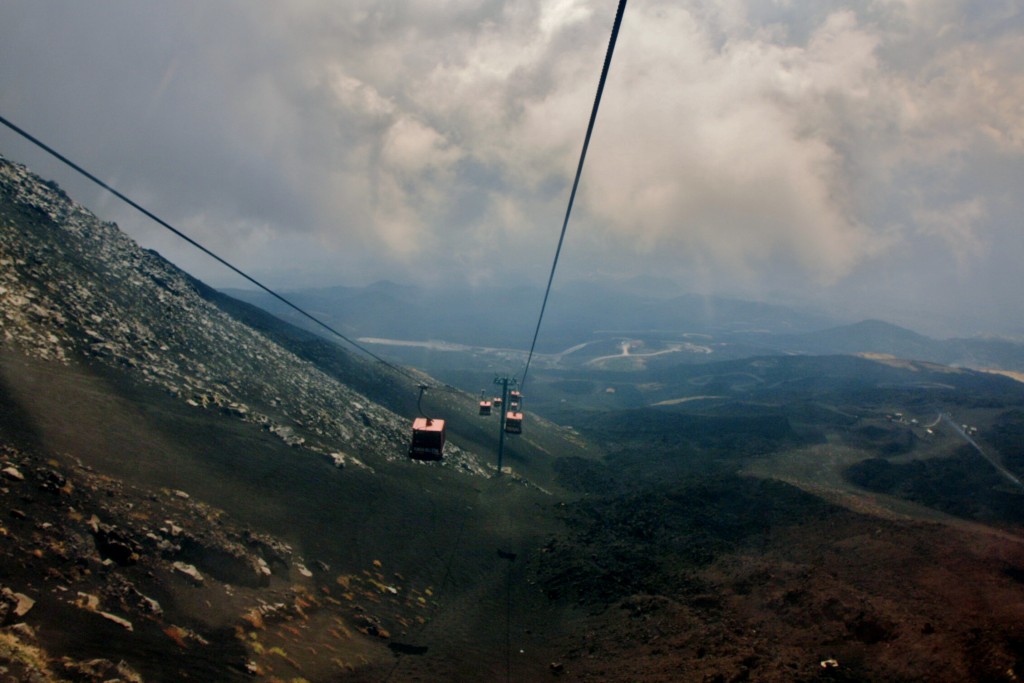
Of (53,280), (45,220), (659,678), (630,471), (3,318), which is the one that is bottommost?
(630,471)

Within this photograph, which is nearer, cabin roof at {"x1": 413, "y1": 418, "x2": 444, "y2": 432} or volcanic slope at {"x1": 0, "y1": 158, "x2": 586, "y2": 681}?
volcanic slope at {"x1": 0, "y1": 158, "x2": 586, "y2": 681}

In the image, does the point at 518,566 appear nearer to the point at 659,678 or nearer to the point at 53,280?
the point at 659,678

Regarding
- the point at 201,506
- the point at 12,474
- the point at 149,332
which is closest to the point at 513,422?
the point at 201,506

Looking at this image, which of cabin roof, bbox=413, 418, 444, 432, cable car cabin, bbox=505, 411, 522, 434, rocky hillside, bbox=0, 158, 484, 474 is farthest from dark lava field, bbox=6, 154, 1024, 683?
cabin roof, bbox=413, 418, 444, 432

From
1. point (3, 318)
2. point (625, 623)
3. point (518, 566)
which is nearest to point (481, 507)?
point (518, 566)

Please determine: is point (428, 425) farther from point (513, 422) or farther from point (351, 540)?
point (513, 422)

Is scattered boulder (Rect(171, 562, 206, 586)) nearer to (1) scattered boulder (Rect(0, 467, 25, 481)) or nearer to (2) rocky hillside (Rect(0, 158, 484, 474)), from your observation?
(1) scattered boulder (Rect(0, 467, 25, 481))

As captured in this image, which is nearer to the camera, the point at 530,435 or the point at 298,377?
the point at 298,377

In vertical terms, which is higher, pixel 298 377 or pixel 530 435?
pixel 298 377
